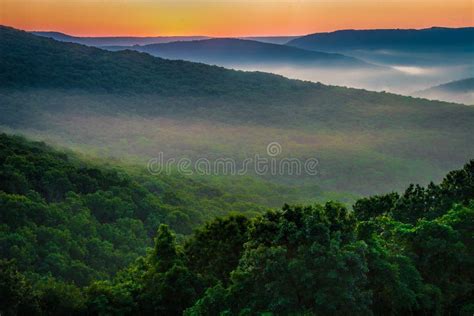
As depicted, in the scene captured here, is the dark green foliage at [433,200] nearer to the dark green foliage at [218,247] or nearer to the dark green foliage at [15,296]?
the dark green foliage at [218,247]

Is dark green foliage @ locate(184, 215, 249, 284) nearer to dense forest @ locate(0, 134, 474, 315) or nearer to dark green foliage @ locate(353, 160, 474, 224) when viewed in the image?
dense forest @ locate(0, 134, 474, 315)

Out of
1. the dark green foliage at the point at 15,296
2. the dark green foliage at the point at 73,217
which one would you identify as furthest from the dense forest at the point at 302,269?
the dark green foliage at the point at 73,217

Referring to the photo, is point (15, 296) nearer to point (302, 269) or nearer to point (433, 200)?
point (302, 269)

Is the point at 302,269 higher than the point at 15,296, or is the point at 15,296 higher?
the point at 302,269

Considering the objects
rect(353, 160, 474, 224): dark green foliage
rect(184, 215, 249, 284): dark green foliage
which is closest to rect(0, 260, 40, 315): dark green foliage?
rect(184, 215, 249, 284): dark green foliage

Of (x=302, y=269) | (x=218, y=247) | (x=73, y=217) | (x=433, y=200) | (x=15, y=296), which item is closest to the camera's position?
(x=302, y=269)

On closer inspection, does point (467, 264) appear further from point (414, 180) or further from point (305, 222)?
point (414, 180)

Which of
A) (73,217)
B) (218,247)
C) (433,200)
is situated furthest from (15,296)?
(73,217)

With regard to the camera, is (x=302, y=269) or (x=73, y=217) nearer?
(x=302, y=269)

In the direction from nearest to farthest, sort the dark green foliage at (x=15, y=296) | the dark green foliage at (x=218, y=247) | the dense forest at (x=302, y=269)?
the dense forest at (x=302, y=269) < the dark green foliage at (x=15, y=296) < the dark green foliage at (x=218, y=247)

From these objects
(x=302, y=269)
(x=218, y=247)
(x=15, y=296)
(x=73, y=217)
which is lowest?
(x=73, y=217)

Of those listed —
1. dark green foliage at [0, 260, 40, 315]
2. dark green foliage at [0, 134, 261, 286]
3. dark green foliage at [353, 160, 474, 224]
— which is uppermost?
dark green foliage at [353, 160, 474, 224]

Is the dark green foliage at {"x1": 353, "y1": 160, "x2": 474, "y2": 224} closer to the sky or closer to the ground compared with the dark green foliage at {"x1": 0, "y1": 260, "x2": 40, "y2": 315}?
closer to the sky
